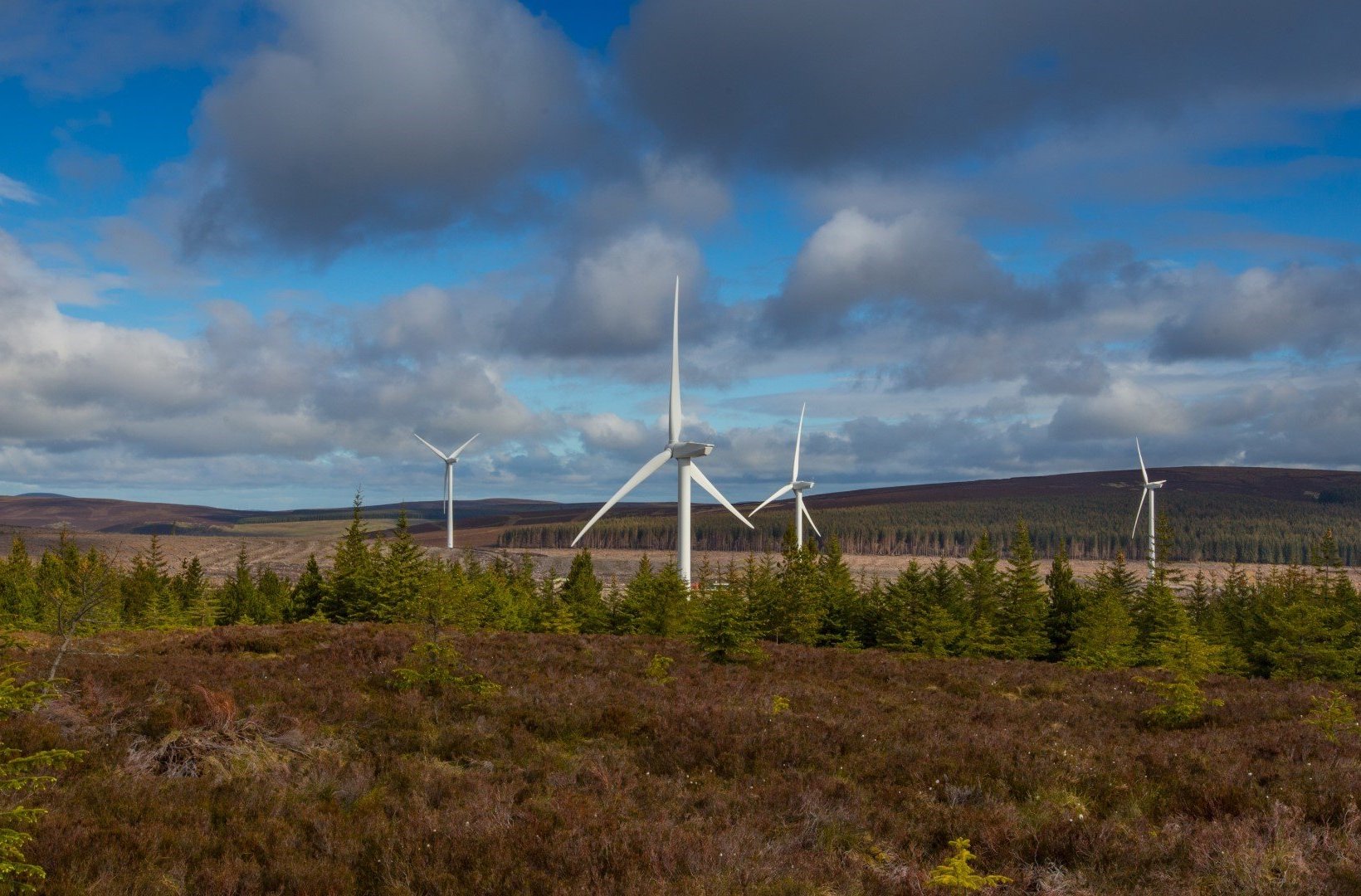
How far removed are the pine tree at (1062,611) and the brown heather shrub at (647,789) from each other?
26.1 m

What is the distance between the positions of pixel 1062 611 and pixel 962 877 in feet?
142

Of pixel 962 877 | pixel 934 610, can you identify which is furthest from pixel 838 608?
pixel 962 877

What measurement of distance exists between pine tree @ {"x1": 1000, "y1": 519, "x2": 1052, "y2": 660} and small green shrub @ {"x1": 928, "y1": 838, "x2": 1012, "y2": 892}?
1434 inches

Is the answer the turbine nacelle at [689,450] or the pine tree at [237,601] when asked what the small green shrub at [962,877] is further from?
the pine tree at [237,601]

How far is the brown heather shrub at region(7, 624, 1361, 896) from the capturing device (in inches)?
361

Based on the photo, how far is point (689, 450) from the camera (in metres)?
52.0

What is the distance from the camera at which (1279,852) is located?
30.7 feet

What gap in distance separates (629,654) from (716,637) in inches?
112

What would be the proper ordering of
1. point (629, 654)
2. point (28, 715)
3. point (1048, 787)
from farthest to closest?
point (629, 654) → point (28, 715) → point (1048, 787)

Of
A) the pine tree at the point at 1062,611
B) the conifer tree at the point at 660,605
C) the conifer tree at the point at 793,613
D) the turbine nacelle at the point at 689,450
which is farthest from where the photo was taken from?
the turbine nacelle at the point at 689,450

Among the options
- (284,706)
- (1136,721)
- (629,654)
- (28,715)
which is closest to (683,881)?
(284,706)

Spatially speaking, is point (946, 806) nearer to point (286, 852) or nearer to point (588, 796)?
point (588, 796)

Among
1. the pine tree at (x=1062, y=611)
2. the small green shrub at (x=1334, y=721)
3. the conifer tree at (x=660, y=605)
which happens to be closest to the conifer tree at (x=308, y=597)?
the conifer tree at (x=660, y=605)

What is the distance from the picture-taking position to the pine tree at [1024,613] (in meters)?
43.7
